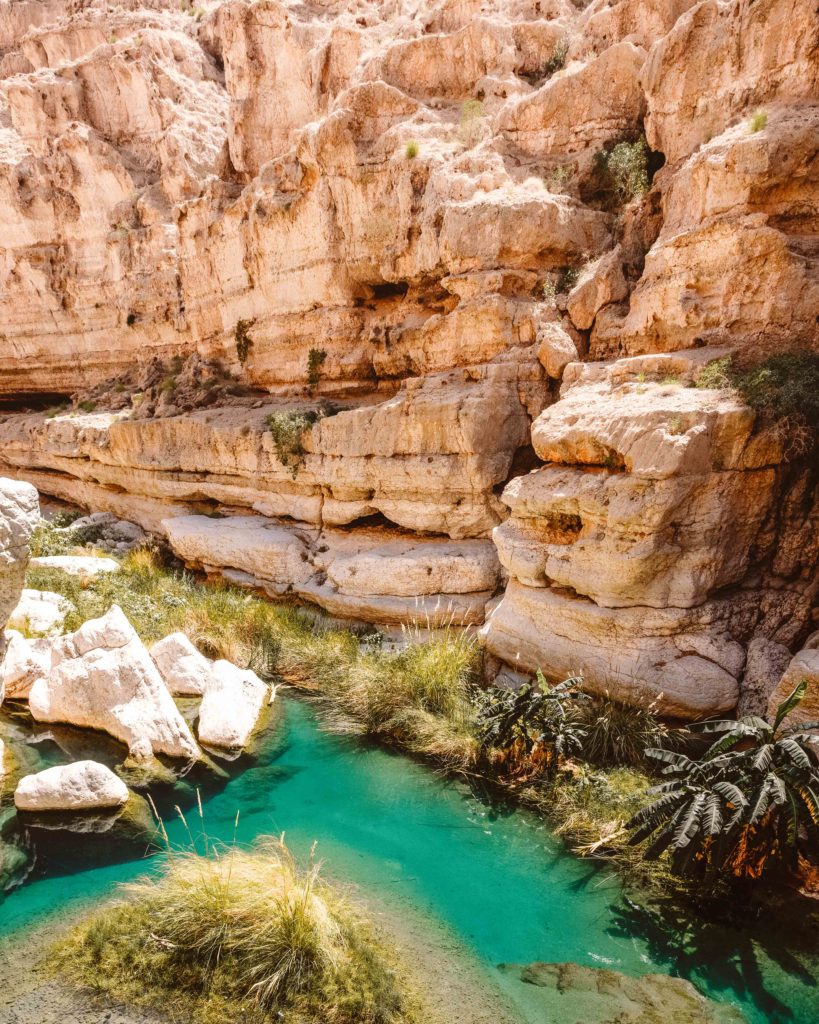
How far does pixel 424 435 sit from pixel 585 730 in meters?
5.65

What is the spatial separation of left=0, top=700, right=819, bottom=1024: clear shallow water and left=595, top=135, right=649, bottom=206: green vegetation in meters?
9.92

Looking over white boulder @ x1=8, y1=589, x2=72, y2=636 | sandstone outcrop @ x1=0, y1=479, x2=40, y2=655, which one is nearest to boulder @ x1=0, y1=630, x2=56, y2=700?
white boulder @ x1=8, y1=589, x2=72, y2=636

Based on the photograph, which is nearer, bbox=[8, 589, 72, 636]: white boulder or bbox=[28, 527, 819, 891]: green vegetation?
bbox=[28, 527, 819, 891]: green vegetation

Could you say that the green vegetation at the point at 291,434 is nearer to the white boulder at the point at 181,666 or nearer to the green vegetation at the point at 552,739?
the green vegetation at the point at 552,739

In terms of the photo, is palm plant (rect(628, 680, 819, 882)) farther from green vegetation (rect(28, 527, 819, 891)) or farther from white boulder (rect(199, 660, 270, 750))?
white boulder (rect(199, 660, 270, 750))

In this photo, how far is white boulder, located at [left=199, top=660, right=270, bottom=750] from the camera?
7609 millimetres

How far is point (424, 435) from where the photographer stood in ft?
34.4

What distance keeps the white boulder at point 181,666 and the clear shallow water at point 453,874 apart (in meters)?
1.67

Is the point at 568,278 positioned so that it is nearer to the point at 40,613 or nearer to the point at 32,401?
the point at 40,613

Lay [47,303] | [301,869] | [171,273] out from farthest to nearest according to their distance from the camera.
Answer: [47,303], [171,273], [301,869]

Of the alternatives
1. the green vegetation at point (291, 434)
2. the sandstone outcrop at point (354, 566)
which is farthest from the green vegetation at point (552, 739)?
the green vegetation at point (291, 434)

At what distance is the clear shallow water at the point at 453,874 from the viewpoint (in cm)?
457

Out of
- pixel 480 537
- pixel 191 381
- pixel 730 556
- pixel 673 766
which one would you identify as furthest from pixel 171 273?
pixel 673 766

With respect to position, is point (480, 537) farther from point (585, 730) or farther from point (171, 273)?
point (171, 273)
